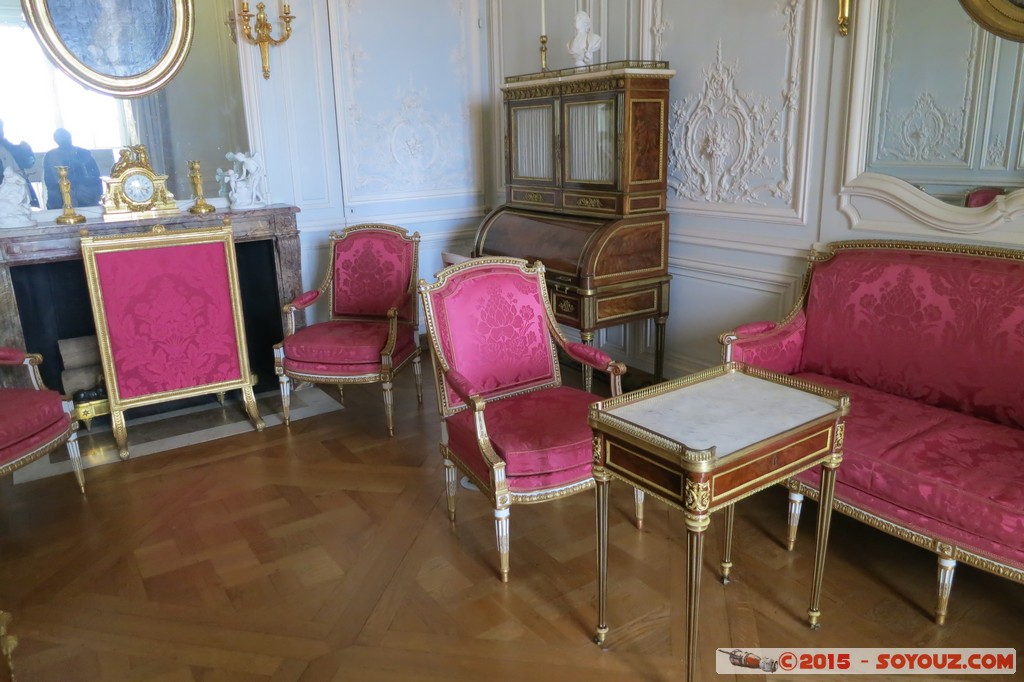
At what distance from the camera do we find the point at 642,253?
11.6 feet

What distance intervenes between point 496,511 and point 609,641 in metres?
0.49

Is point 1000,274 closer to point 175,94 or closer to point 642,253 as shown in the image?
point 642,253

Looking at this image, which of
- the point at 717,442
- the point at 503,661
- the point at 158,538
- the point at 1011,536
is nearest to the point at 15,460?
the point at 158,538

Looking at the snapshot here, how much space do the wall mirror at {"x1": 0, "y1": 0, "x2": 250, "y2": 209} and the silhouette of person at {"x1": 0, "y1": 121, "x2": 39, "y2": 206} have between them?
0.7 inches

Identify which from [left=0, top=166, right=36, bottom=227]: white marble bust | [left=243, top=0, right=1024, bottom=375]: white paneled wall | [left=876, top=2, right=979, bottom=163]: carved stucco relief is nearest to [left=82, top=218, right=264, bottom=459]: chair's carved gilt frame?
[left=0, top=166, right=36, bottom=227]: white marble bust

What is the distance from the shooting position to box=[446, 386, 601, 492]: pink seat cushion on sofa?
7.41ft

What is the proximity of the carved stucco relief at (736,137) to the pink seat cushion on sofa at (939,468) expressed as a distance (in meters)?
1.20

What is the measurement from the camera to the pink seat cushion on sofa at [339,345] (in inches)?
139

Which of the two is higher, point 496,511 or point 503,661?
point 496,511

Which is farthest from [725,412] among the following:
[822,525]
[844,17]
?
[844,17]

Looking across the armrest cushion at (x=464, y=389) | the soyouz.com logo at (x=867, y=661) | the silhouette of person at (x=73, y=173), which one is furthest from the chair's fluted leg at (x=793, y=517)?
the silhouette of person at (x=73, y=173)

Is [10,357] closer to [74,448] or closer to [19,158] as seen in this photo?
[74,448]

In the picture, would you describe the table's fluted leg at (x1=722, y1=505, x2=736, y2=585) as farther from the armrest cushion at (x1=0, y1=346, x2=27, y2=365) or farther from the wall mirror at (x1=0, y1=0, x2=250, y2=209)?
the wall mirror at (x1=0, y1=0, x2=250, y2=209)

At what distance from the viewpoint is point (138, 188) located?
3.73m
